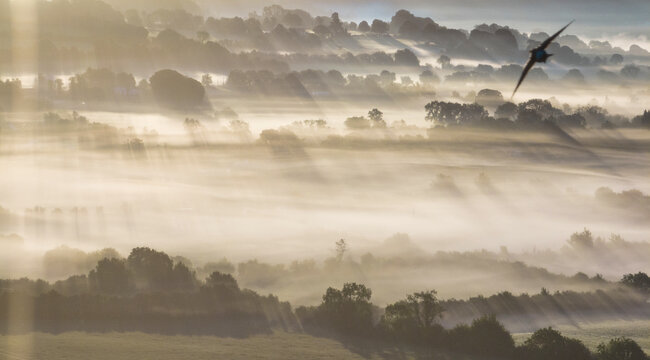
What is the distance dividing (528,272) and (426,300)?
165 feet

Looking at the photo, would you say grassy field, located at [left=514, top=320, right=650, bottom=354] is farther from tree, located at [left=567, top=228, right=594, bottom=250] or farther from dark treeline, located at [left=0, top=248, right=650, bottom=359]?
tree, located at [left=567, top=228, right=594, bottom=250]

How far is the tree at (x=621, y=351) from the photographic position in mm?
71875

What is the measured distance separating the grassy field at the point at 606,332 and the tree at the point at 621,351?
364cm

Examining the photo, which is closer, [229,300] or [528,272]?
[229,300]

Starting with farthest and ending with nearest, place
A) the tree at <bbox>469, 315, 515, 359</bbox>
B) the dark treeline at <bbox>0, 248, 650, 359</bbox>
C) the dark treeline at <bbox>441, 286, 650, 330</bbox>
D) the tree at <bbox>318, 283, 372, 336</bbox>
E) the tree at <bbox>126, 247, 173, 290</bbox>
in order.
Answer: the dark treeline at <bbox>441, 286, 650, 330</bbox> → the tree at <bbox>126, 247, 173, 290</bbox> → the tree at <bbox>318, 283, 372, 336</bbox> → the dark treeline at <bbox>0, 248, 650, 359</bbox> → the tree at <bbox>469, 315, 515, 359</bbox>

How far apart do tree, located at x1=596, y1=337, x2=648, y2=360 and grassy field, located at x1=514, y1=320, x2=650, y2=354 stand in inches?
143

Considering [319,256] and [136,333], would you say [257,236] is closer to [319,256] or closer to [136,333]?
[319,256]

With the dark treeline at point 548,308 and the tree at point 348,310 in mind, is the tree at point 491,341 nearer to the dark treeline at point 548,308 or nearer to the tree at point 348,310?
the dark treeline at point 548,308

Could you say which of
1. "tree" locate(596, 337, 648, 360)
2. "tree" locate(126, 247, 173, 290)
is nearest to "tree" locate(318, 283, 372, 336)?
"tree" locate(126, 247, 173, 290)

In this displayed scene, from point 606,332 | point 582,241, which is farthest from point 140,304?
point 582,241

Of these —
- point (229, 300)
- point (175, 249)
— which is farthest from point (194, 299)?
point (175, 249)

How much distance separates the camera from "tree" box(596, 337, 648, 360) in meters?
71.9

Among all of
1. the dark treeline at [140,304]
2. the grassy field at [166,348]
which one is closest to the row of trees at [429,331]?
the grassy field at [166,348]

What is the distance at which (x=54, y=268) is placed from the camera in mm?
105562
